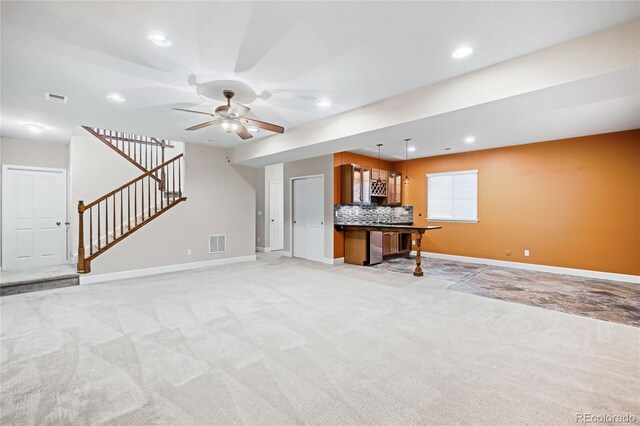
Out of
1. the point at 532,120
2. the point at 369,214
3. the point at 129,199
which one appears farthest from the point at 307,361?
the point at 369,214

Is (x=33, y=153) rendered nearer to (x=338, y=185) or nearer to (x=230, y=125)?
(x=230, y=125)

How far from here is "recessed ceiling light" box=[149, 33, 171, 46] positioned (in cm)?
249

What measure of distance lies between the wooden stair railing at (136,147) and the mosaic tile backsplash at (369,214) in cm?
433

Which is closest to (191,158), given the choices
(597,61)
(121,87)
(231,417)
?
(121,87)

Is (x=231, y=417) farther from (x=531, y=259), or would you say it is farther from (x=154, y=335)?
(x=531, y=259)

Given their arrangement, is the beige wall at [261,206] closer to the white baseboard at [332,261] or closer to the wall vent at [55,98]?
the white baseboard at [332,261]

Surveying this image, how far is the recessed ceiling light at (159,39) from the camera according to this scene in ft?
8.16

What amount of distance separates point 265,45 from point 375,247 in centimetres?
504

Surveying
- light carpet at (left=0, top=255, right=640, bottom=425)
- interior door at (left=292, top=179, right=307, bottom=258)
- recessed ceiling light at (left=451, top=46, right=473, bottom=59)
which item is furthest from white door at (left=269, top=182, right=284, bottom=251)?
recessed ceiling light at (left=451, top=46, right=473, bottom=59)

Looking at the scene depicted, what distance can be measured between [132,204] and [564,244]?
30.5 feet

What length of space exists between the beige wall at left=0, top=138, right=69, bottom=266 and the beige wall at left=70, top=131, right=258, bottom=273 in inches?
33.3

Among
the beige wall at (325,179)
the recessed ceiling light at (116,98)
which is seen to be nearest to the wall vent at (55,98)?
the recessed ceiling light at (116,98)

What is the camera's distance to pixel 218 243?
6.80 m

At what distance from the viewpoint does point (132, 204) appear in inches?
250
